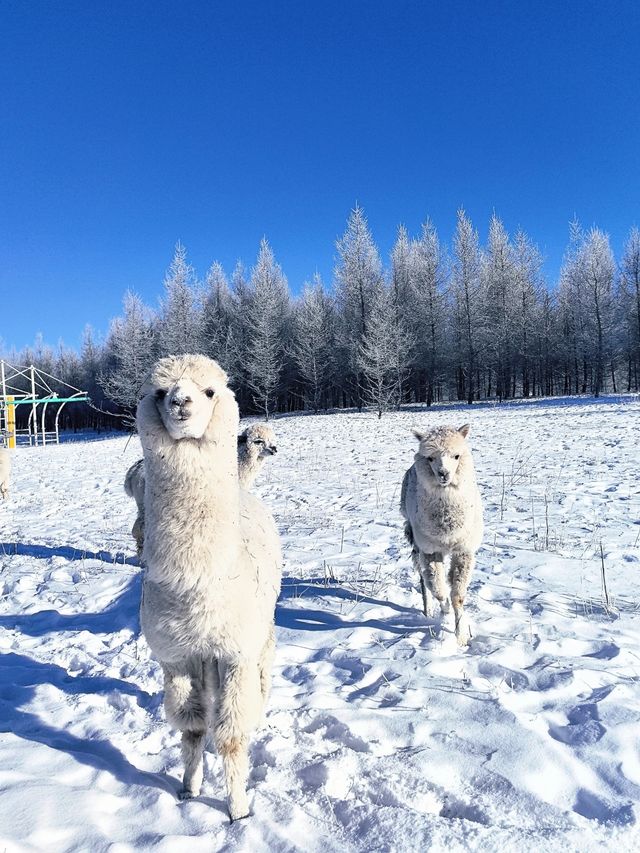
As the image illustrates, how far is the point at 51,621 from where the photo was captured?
15.9 feet

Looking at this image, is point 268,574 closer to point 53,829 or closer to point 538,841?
point 53,829

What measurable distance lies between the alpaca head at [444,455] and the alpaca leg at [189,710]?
272cm

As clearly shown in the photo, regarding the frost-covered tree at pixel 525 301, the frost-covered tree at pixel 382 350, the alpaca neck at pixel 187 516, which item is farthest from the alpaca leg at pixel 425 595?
the frost-covered tree at pixel 525 301

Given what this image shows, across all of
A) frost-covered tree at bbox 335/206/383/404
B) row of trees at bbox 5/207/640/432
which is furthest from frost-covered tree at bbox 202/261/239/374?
frost-covered tree at bbox 335/206/383/404

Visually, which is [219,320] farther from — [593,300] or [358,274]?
[593,300]

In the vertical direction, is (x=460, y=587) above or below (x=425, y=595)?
above

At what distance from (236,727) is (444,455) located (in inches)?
114

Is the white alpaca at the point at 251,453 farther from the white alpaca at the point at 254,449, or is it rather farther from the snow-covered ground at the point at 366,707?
the snow-covered ground at the point at 366,707

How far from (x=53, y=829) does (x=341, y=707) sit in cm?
164

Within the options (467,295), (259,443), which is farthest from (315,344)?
(259,443)

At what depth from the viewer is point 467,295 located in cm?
3578

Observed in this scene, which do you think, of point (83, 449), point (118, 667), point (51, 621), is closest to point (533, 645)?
point (118, 667)

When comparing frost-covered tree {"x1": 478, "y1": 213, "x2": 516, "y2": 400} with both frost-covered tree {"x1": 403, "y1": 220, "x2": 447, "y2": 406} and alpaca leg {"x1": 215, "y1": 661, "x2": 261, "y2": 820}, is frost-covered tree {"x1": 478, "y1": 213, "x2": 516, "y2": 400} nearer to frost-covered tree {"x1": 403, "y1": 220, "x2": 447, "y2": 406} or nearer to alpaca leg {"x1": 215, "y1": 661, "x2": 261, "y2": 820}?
frost-covered tree {"x1": 403, "y1": 220, "x2": 447, "y2": 406}

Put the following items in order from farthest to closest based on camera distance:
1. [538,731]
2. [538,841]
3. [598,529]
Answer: [598,529], [538,731], [538,841]
